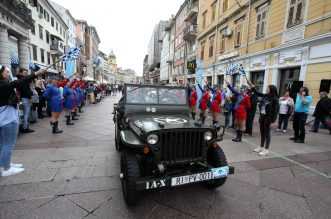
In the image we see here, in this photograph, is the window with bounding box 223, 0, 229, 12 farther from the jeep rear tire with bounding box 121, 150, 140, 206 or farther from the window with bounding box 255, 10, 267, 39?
the jeep rear tire with bounding box 121, 150, 140, 206

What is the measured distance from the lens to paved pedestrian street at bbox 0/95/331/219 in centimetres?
263

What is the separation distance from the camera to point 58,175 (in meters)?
3.54

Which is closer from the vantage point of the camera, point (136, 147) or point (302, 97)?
point (136, 147)

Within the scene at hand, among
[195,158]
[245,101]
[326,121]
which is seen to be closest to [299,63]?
[326,121]

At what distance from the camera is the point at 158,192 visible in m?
3.12

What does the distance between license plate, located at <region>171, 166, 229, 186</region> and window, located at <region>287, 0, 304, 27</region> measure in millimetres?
10465

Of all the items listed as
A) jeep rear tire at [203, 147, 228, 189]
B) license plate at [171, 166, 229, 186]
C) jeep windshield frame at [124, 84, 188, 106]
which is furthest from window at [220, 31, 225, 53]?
license plate at [171, 166, 229, 186]

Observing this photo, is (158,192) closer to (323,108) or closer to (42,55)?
(323,108)

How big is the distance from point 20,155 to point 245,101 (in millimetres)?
6367

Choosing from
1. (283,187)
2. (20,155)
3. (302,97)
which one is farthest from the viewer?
(302,97)

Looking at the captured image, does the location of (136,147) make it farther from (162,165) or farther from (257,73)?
(257,73)

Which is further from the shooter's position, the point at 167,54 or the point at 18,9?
the point at 167,54

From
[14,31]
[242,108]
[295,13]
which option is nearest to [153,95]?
[242,108]

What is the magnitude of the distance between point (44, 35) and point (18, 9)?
45.2 ft
